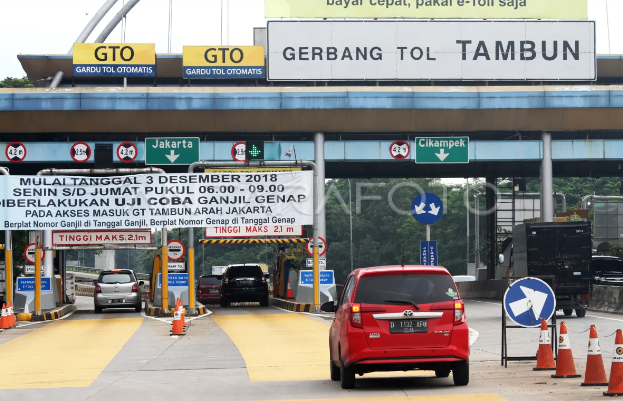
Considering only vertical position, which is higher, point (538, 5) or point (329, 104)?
point (538, 5)

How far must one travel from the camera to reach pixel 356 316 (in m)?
11.6

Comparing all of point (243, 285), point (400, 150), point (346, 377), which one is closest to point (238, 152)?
point (243, 285)

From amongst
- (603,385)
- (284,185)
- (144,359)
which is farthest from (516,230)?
(603,385)

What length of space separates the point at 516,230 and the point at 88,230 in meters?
13.9

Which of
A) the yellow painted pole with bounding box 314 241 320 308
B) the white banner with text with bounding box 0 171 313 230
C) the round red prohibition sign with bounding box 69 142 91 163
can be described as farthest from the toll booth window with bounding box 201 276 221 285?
the white banner with text with bounding box 0 171 313 230

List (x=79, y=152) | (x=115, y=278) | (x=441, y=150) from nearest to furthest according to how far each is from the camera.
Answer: (x=115, y=278), (x=441, y=150), (x=79, y=152)

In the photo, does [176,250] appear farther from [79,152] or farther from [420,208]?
[420,208]

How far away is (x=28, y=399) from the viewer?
1159 centimetres

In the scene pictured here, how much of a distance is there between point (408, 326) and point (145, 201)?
799 inches

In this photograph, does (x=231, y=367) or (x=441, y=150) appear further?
(x=441, y=150)

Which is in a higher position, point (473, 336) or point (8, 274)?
point (8, 274)

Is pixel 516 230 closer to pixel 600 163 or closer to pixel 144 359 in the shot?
pixel 144 359

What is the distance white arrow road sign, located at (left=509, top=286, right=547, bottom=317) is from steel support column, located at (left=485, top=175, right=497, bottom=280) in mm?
38167

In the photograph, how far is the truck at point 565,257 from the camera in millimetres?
26500
